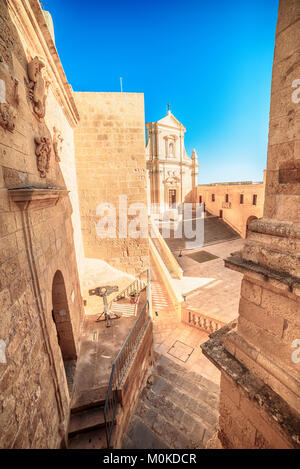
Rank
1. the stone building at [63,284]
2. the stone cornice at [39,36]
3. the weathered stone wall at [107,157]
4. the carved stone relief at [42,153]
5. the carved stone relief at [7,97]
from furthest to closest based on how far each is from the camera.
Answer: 1. the weathered stone wall at [107,157]
2. the carved stone relief at [42,153]
3. the stone cornice at [39,36]
4. the carved stone relief at [7,97]
5. the stone building at [63,284]

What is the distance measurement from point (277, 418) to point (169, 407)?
4.26 meters

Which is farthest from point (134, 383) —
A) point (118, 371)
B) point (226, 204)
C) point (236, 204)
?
point (226, 204)

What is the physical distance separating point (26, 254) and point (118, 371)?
3494 millimetres

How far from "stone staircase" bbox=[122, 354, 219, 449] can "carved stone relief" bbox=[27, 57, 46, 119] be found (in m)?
6.66

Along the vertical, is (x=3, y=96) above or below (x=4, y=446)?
above

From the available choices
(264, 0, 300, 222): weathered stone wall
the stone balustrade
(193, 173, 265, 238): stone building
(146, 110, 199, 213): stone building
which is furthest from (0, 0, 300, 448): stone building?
(146, 110, 199, 213): stone building

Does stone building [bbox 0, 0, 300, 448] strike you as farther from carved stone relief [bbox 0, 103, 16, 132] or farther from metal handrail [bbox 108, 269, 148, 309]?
metal handrail [bbox 108, 269, 148, 309]

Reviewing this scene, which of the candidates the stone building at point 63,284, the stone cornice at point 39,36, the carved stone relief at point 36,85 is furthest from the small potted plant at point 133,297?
the stone cornice at point 39,36

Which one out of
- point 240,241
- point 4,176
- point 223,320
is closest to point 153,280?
point 223,320

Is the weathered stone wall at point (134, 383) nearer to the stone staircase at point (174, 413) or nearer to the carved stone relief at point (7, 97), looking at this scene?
the stone staircase at point (174, 413)

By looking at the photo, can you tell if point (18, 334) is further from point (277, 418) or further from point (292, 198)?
point (292, 198)

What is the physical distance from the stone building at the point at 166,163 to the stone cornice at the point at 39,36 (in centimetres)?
2012

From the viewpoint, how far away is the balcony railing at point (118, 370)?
357 cm

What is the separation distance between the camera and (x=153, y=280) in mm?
11445
